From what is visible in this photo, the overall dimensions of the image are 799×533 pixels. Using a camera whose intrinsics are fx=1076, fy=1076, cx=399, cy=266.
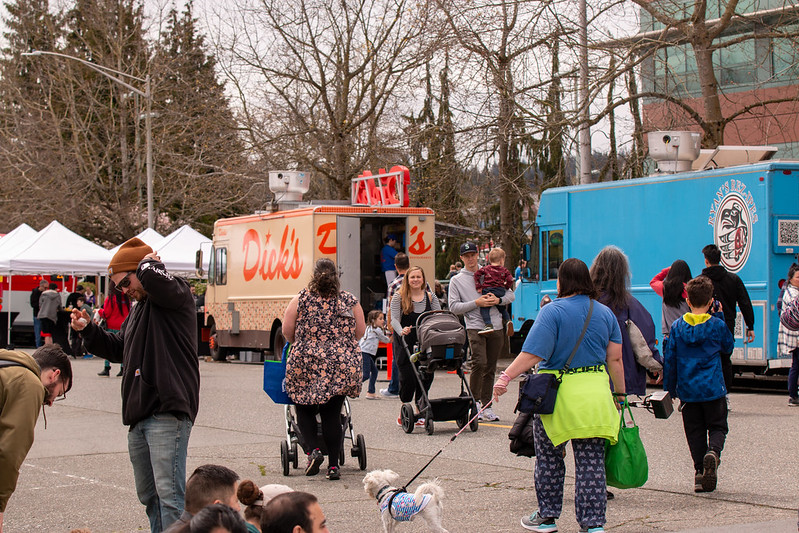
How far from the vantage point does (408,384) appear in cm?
1083

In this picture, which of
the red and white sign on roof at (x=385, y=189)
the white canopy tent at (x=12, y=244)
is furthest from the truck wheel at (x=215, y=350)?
the white canopy tent at (x=12, y=244)

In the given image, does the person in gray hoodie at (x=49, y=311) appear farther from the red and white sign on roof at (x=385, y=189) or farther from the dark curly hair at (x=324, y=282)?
the dark curly hair at (x=324, y=282)

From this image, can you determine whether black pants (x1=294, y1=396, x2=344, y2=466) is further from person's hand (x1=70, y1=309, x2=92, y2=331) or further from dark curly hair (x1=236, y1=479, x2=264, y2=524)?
dark curly hair (x1=236, y1=479, x2=264, y2=524)

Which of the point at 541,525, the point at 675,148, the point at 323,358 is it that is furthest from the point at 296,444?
the point at 675,148

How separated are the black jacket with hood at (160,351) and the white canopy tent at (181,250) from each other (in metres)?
20.2

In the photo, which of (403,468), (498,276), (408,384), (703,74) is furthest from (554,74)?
(403,468)

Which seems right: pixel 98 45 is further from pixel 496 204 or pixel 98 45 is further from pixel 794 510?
pixel 794 510

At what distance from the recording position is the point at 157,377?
201 inches

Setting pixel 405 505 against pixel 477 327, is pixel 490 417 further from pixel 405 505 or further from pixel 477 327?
pixel 405 505

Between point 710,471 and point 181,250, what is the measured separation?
2134cm

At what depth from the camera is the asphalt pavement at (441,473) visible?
6738 mm

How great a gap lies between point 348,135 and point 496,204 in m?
5.55

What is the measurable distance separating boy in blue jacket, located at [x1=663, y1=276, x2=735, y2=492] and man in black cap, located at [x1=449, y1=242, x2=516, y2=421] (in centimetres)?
370

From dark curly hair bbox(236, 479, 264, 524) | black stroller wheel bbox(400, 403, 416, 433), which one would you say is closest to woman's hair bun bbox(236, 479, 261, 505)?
dark curly hair bbox(236, 479, 264, 524)
